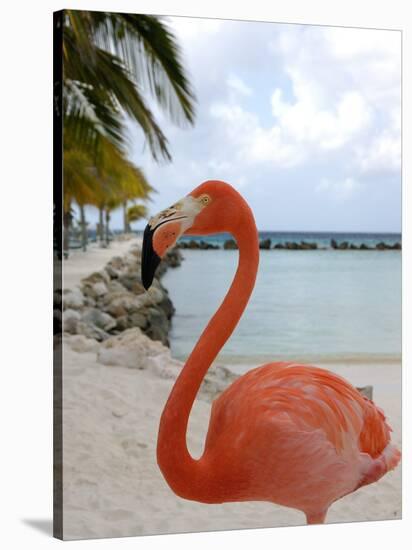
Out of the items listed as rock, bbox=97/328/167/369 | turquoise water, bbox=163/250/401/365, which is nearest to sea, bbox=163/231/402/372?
turquoise water, bbox=163/250/401/365

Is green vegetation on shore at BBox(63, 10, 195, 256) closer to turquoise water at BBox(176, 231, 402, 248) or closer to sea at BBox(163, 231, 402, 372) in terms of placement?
sea at BBox(163, 231, 402, 372)

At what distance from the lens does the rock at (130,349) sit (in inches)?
231

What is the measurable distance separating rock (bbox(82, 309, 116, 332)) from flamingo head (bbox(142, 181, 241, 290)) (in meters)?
0.28

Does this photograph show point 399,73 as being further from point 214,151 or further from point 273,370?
point 273,370

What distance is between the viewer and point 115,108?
19.4 feet

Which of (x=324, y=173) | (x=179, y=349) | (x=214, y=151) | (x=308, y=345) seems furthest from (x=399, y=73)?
(x=179, y=349)

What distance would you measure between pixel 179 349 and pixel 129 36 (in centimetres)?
167

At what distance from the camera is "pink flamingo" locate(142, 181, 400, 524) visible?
554 cm

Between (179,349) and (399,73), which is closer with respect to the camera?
(179,349)

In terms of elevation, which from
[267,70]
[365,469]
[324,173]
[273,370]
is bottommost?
[365,469]

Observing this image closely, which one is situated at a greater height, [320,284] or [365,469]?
[320,284]

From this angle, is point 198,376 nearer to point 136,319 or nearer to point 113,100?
point 136,319

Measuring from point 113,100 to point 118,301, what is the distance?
3.48ft

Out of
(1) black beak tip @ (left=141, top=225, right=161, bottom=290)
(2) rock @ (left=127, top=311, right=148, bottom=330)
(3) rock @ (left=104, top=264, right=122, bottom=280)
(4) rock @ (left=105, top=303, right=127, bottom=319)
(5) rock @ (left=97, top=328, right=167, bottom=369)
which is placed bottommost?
(5) rock @ (left=97, top=328, right=167, bottom=369)
